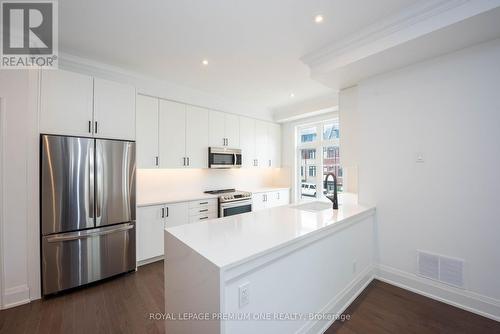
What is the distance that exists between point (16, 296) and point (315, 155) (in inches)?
196

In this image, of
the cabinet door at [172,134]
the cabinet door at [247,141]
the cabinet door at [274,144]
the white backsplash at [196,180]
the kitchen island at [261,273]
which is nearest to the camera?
the kitchen island at [261,273]

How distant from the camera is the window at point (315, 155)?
4406 mm

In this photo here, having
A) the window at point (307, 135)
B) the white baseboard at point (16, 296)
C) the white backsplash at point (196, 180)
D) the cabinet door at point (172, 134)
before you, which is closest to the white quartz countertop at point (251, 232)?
the white baseboard at point (16, 296)

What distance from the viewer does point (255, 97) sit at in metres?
4.23

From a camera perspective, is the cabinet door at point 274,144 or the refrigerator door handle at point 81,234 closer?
the refrigerator door handle at point 81,234

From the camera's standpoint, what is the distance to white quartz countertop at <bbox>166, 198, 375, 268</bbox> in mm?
1205

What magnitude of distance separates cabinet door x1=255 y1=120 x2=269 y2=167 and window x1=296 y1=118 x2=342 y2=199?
2.68 ft

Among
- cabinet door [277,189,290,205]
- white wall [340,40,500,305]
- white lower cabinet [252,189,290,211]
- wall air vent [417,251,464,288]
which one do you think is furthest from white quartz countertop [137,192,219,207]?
wall air vent [417,251,464,288]

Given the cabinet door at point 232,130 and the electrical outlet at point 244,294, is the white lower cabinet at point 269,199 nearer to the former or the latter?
the cabinet door at point 232,130

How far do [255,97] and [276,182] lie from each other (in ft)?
7.95

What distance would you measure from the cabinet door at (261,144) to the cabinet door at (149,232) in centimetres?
256

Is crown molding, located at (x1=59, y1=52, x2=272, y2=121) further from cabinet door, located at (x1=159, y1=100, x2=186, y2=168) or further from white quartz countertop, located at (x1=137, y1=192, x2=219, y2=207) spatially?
white quartz countertop, located at (x1=137, y1=192, x2=219, y2=207)

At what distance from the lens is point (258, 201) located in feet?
14.7

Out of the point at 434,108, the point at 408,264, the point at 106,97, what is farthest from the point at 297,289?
the point at 106,97
